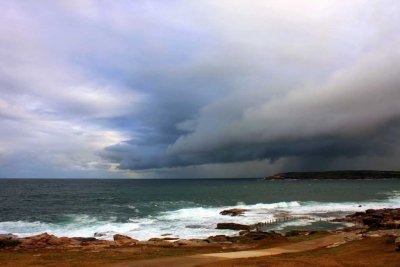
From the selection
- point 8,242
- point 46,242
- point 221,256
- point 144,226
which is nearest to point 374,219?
point 144,226

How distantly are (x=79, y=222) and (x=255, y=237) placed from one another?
3115 cm

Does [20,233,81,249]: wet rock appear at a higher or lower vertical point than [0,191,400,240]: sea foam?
higher

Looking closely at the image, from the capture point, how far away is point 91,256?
79.7ft

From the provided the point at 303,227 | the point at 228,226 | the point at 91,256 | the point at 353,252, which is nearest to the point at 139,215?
the point at 228,226

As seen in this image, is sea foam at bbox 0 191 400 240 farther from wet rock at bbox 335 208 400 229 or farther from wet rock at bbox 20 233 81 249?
wet rock at bbox 20 233 81 249

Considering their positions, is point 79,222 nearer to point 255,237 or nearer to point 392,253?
point 255,237

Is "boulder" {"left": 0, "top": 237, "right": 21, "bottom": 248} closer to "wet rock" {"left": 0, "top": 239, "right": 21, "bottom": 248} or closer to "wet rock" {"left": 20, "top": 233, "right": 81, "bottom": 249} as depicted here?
"wet rock" {"left": 0, "top": 239, "right": 21, "bottom": 248}

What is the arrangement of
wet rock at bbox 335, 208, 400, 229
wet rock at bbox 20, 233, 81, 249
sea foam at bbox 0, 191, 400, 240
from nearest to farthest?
wet rock at bbox 20, 233, 81, 249 < sea foam at bbox 0, 191, 400, 240 < wet rock at bbox 335, 208, 400, 229

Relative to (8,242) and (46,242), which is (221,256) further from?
(8,242)

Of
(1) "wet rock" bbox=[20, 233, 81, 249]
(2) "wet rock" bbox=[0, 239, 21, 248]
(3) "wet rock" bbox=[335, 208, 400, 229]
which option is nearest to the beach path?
(1) "wet rock" bbox=[20, 233, 81, 249]

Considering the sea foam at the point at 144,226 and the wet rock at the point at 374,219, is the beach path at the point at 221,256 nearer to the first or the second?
the sea foam at the point at 144,226

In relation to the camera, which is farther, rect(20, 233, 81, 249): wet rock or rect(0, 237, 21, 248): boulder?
rect(0, 237, 21, 248): boulder

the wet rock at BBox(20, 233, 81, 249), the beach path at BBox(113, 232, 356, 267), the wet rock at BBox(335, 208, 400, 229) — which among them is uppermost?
the beach path at BBox(113, 232, 356, 267)

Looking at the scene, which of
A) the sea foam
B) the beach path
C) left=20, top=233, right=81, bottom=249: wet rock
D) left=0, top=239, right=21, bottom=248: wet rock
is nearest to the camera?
the beach path
